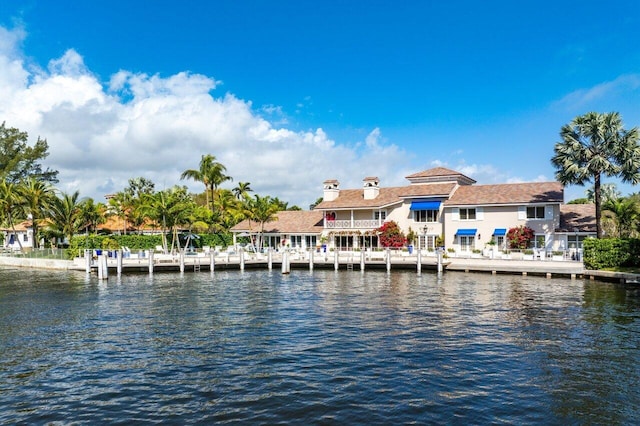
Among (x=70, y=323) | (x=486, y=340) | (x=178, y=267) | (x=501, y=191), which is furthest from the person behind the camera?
(x=501, y=191)

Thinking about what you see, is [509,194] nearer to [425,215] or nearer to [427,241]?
[425,215]

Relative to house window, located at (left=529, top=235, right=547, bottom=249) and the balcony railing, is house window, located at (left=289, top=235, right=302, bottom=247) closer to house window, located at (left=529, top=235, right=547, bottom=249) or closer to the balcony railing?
the balcony railing

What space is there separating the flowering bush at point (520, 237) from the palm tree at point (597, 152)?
21.7 feet

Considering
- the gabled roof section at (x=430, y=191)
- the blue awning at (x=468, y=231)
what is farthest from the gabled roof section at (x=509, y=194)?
the blue awning at (x=468, y=231)

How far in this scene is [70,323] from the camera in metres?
21.5

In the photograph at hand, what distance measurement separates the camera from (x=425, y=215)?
5269 cm

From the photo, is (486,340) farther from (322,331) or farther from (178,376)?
(178,376)

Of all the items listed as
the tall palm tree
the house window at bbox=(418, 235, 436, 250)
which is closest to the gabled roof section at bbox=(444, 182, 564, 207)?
the house window at bbox=(418, 235, 436, 250)

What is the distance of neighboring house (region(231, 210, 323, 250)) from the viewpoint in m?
58.8

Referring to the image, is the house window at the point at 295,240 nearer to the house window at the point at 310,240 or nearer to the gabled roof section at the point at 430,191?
the house window at the point at 310,240

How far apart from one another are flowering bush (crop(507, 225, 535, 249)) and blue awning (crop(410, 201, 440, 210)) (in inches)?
317

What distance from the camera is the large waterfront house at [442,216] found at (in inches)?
1827

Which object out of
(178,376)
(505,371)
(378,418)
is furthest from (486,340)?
(178,376)

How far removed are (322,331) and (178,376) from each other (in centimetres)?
698
